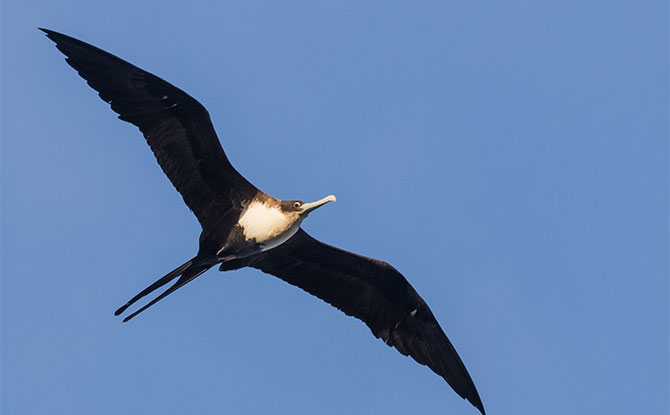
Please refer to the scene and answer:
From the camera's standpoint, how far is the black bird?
12.5 metres

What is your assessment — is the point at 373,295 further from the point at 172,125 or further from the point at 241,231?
the point at 172,125

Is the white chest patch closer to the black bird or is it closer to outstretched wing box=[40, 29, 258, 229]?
the black bird

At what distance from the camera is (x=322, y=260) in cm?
1360

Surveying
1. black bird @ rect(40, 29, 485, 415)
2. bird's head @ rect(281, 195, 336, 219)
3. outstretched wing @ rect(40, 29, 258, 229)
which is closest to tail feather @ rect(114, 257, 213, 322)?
black bird @ rect(40, 29, 485, 415)

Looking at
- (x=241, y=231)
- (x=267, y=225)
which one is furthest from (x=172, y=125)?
(x=267, y=225)

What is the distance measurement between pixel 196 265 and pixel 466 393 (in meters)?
3.81

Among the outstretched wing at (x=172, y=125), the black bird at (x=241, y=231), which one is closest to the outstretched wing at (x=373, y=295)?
the black bird at (x=241, y=231)

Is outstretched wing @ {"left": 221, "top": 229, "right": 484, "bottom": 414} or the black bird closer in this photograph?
the black bird

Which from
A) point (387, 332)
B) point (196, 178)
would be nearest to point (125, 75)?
point (196, 178)

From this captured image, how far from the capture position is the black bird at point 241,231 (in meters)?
12.5

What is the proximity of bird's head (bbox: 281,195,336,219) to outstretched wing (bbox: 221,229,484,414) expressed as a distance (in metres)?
0.72

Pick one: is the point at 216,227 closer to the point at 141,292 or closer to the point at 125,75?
the point at 141,292

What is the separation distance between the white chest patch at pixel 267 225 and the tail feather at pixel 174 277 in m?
0.66

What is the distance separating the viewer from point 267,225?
12734mm
